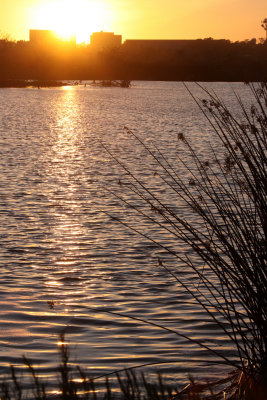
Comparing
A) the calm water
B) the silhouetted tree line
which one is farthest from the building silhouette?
the calm water

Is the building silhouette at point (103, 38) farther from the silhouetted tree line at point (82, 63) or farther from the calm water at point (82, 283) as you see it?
the calm water at point (82, 283)

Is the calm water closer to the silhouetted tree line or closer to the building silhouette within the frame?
the silhouetted tree line

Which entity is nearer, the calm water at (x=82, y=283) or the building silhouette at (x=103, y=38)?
the calm water at (x=82, y=283)

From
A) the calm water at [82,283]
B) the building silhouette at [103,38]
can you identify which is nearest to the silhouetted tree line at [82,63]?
the building silhouette at [103,38]

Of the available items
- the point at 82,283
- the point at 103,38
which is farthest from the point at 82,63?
the point at 82,283

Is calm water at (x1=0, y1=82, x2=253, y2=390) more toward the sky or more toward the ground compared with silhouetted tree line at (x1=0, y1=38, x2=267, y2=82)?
more toward the ground

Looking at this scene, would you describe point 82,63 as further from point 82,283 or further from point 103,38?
point 82,283

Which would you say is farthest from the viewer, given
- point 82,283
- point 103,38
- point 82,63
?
point 103,38

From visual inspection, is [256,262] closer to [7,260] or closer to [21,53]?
[7,260]

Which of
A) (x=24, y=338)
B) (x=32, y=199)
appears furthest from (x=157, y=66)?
(x=24, y=338)

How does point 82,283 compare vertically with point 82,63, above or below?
below

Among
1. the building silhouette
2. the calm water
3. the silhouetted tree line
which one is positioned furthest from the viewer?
the building silhouette

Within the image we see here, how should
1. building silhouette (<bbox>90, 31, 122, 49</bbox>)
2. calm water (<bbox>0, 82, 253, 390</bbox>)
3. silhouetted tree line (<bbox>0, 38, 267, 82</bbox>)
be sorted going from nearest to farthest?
calm water (<bbox>0, 82, 253, 390</bbox>) → silhouetted tree line (<bbox>0, 38, 267, 82</bbox>) → building silhouette (<bbox>90, 31, 122, 49</bbox>)

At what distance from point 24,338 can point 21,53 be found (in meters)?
104
